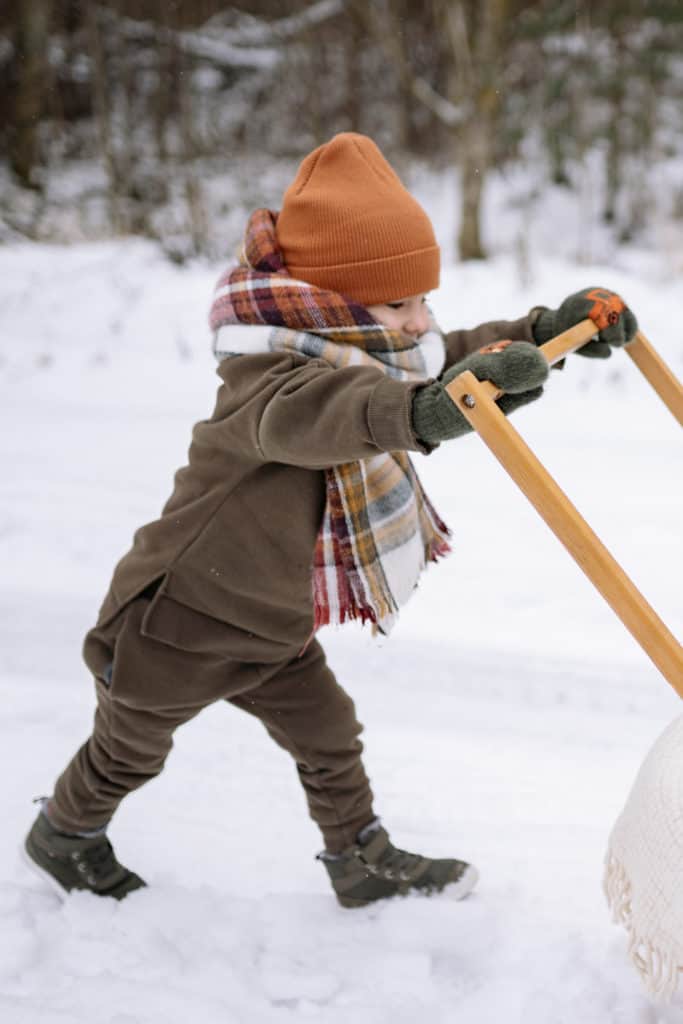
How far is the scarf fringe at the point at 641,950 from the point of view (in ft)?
4.36

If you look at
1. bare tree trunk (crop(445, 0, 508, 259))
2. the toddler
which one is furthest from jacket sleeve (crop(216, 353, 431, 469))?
bare tree trunk (crop(445, 0, 508, 259))

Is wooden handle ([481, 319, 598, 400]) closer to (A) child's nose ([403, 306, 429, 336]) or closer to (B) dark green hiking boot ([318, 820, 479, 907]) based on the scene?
(A) child's nose ([403, 306, 429, 336])

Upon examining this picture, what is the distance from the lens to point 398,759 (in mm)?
2400

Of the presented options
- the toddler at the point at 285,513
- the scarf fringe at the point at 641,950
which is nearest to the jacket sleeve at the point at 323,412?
the toddler at the point at 285,513

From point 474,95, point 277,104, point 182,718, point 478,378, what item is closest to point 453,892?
point 182,718

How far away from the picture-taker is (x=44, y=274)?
673cm

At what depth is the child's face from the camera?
1.65 meters

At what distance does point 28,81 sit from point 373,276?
1102 centimetres

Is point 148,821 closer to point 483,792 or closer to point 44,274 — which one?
point 483,792

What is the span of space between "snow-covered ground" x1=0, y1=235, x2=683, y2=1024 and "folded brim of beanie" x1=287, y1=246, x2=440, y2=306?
117 cm

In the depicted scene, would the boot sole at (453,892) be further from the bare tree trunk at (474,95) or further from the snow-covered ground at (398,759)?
the bare tree trunk at (474,95)

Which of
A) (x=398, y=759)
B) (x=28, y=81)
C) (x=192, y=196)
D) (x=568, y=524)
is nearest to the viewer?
(x=568, y=524)

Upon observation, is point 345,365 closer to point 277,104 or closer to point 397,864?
point 397,864

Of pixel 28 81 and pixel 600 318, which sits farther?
pixel 28 81
